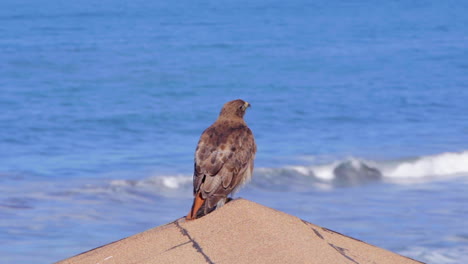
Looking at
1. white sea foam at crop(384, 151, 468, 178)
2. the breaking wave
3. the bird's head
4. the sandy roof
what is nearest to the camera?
the sandy roof

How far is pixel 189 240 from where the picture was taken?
152 inches

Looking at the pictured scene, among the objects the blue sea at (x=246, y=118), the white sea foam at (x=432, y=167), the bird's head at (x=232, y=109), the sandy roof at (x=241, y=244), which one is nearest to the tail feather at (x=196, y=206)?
→ the sandy roof at (x=241, y=244)

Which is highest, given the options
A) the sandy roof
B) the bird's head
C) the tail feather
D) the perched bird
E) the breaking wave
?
the breaking wave

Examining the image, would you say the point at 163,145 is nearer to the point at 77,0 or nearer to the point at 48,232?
the point at 48,232

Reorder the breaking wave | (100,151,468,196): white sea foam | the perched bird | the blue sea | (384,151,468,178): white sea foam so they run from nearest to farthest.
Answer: the perched bird, the blue sea, the breaking wave, (100,151,468,196): white sea foam, (384,151,468,178): white sea foam

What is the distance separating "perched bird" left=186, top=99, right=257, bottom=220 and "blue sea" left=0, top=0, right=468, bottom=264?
4.26 m

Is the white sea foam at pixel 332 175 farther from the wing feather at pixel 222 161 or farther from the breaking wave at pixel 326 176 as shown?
the wing feather at pixel 222 161

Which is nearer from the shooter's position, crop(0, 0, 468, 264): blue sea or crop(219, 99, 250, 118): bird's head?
crop(219, 99, 250, 118): bird's head

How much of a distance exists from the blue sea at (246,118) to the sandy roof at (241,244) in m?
5.04

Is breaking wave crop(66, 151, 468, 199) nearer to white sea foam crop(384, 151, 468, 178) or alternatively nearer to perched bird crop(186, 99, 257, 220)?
white sea foam crop(384, 151, 468, 178)

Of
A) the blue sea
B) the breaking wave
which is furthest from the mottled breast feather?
the breaking wave

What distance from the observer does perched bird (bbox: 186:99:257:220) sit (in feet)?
15.5

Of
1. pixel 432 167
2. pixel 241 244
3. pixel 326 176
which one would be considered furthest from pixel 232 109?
pixel 432 167

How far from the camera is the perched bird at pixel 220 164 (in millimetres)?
4715
